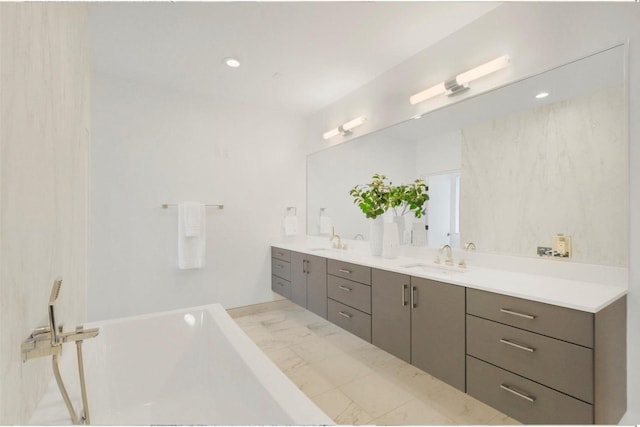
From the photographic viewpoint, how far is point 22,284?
815 millimetres

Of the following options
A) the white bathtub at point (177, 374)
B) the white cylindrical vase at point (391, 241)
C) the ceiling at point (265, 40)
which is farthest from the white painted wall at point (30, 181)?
the white cylindrical vase at point (391, 241)

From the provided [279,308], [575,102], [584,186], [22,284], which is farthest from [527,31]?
[279,308]

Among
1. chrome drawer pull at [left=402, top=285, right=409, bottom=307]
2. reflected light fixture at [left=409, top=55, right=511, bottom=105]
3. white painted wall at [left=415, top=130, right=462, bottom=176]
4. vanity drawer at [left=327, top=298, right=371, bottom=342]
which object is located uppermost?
reflected light fixture at [left=409, top=55, right=511, bottom=105]

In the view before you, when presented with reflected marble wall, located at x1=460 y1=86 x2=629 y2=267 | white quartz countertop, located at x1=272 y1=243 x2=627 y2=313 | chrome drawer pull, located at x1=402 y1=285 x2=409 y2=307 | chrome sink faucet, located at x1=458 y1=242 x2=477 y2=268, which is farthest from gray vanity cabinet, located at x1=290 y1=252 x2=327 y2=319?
reflected marble wall, located at x1=460 y1=86 x2=629 y2=267

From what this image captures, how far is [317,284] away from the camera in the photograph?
115 inches

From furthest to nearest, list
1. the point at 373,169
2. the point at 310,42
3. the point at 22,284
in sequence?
the point at 373,169 → the point at 310,42 → the point at 22,284

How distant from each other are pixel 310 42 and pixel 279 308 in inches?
114

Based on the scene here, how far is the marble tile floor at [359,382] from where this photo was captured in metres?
1.72

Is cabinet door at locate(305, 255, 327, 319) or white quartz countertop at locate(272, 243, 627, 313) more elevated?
white quartz countertop at locate(272, 243, 627, 313)

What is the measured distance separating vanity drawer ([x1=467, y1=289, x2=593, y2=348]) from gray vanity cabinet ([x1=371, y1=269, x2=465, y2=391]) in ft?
0.34

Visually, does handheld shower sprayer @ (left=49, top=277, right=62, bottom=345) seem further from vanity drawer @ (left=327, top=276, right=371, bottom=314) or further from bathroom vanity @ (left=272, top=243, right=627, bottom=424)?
vanity drawer @ (left=327, top=276, right=371, bottom=314)

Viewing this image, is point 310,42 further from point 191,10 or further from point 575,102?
point 575,102

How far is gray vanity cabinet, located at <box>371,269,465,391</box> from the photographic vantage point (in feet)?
5.55

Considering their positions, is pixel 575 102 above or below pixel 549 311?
above
